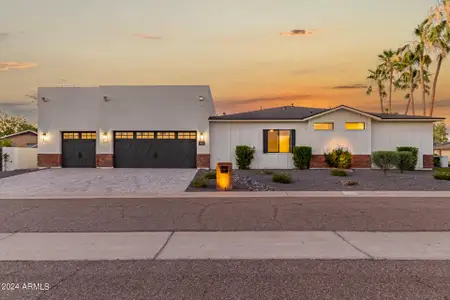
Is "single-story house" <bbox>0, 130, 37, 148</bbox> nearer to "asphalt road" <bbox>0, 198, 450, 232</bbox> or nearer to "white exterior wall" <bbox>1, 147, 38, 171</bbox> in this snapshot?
"white exterior wall" <bbox>1, 147, 38, 171</bbox>

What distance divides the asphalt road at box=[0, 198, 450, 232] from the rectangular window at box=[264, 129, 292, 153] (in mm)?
13085

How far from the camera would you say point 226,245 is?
6.59 metres

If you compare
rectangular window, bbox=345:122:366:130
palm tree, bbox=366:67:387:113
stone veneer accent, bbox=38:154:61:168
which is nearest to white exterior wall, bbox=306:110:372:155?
rectangular window, bbox=345:122:366:130

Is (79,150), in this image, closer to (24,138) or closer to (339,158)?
(24,138)

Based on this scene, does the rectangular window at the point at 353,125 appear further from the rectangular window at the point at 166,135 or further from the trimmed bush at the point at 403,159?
the rectangular window at the point at 166,135

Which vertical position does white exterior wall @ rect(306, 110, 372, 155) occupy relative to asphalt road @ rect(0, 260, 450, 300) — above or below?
above

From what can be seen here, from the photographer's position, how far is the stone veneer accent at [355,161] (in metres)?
24.9

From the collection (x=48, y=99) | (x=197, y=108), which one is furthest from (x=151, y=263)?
(x=48, y=99)

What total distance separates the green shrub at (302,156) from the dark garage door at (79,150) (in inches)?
592

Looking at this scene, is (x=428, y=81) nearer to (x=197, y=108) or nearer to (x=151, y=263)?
(x=197, y=108)

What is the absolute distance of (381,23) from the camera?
2231 cm

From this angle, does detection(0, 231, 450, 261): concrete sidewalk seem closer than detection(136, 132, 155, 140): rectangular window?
Yes

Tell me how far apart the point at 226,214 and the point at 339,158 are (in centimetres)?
1692

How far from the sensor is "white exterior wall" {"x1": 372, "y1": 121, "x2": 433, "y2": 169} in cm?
2514
